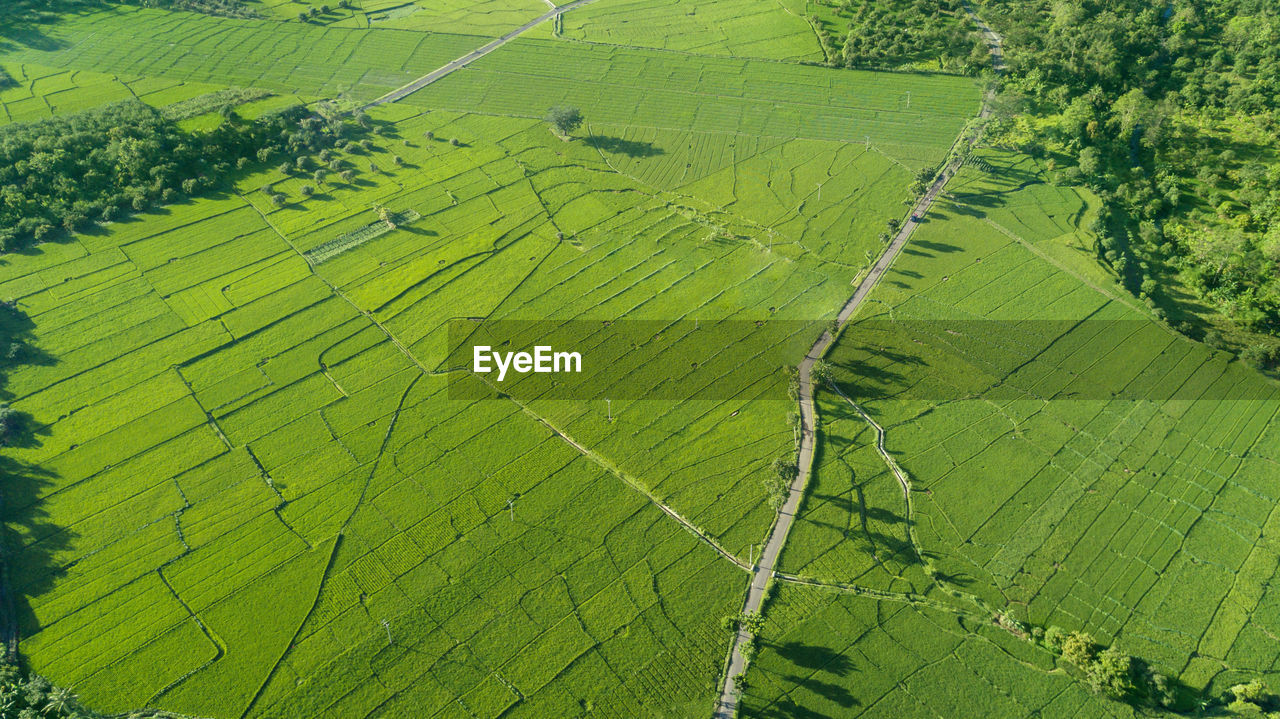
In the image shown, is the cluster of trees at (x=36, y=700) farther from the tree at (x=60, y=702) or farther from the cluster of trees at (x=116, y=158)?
the cluster of trees at (x=116, y=158)

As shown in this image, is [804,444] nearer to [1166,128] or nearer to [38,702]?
[38,702]

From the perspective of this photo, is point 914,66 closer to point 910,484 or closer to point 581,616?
point 910,484

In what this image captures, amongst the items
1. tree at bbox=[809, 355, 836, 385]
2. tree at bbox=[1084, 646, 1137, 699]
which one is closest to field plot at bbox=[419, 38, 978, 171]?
tree at bbox=[809, 355, 836, 385]

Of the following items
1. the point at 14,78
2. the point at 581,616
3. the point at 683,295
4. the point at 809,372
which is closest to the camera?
the point at 581,616

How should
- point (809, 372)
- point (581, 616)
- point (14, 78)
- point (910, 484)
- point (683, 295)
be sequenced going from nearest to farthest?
1. point (581, 616)
2. point (910, 484)
3. point (809, 372)
4. point (683, 295)
5. point (14, 78)

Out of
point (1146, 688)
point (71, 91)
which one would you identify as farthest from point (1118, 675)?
point (71, 91)

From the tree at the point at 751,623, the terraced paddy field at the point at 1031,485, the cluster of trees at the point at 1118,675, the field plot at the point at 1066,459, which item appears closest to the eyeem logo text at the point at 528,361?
the terraced paddy field at the point at 1031,485

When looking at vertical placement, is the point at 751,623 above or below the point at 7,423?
above

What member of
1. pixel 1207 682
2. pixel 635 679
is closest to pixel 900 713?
pixel 635 679
